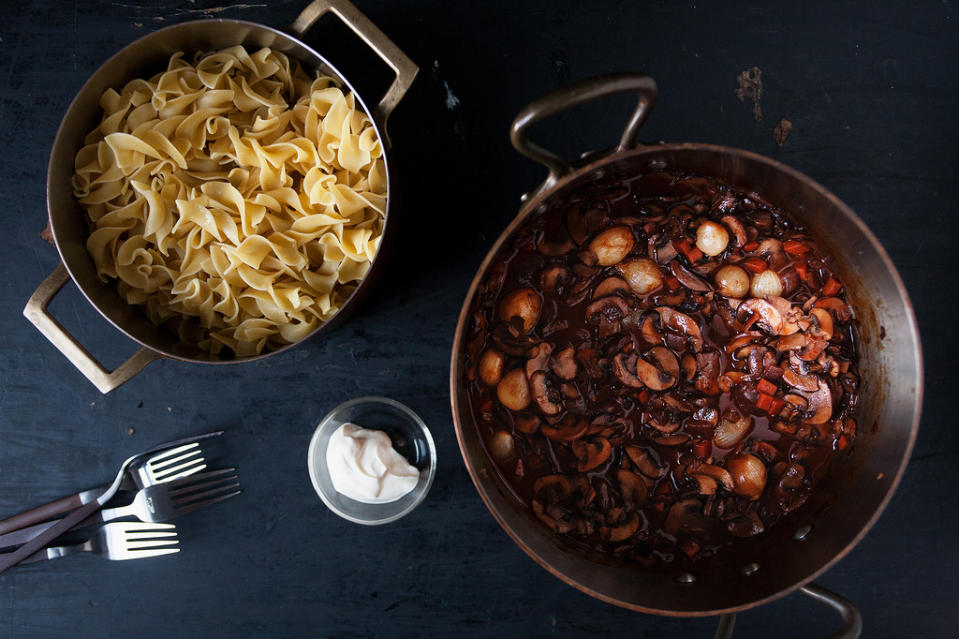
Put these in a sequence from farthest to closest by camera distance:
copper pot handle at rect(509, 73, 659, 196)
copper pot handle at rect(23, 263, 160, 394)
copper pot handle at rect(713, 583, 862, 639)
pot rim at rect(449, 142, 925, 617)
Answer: copper pot handle at rect(23, 263, 160, 394)
copper pot handle at rect(713, 583, 862, 639)
pot rim at rect(449, 142, 925, 617)
copper pot handle at rect(509, 73, 659, 196)

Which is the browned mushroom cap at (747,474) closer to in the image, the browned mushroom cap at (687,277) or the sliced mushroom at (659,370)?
the sliced mushroom at (659,370)

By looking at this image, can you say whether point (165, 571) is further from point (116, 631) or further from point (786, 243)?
point (786, 243)

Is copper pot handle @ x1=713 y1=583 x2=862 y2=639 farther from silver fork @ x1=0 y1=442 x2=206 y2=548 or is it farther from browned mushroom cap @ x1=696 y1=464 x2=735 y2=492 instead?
silver fork @ x1=0 y1=442 x2=206 y2=548

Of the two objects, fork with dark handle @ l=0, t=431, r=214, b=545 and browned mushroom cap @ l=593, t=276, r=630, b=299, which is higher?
browned mushroom cap @ l=593, t=276, r=630, b=299

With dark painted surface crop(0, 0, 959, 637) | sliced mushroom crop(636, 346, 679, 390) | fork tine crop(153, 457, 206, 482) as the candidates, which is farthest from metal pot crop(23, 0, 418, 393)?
sliced mushroom crop(636, 346, 679, 390)

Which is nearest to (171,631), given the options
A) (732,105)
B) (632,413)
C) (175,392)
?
(175,392)

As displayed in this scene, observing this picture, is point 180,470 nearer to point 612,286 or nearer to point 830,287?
point 612,286

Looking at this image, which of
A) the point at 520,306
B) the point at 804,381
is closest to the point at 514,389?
the point at 520,306
